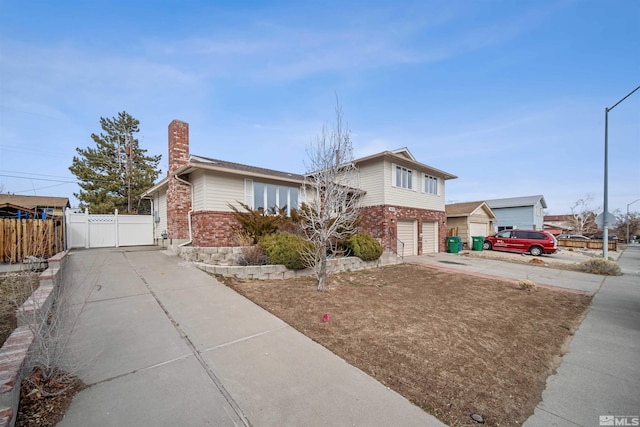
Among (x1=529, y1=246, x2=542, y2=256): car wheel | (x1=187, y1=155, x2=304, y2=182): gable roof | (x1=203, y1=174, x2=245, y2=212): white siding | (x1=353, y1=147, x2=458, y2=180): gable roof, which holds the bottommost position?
(x1=529, y1=246, x2=542, y2=256): car wheel

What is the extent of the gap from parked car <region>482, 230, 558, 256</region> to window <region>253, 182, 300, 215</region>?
1605 cm

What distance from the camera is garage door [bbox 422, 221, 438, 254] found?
16.4 meters

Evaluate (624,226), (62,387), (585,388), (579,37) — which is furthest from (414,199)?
(624,226)

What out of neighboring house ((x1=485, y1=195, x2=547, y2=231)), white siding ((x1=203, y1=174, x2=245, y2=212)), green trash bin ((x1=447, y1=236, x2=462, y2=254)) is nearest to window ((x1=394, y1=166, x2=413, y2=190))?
green trash bin ((x1=447, y1=236, x2=462, y2=254))

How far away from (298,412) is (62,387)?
2.43 meters

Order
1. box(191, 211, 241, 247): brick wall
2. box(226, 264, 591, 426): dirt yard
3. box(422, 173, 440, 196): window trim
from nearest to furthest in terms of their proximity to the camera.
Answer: box(226, 264, 591, 426): dirt yard < box(191, 211, 241, 247): brick wall < box(422, 173, 440, 196): window trim

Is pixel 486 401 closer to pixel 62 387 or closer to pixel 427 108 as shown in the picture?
pixel 62 387

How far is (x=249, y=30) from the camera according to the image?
8852 millimetres

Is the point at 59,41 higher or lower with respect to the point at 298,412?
Result: higher

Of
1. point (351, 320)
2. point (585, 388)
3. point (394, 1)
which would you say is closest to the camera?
point (585, 388)

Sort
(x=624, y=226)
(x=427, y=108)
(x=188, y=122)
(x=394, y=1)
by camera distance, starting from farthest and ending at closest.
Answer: (x=624, y=226), (x=427, y=108), (x=188, y=122), (x=394, y=1)

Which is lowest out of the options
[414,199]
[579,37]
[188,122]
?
[414,199]

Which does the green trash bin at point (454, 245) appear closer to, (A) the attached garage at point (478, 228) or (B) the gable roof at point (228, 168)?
(A) the attached garage at point (478, 228)

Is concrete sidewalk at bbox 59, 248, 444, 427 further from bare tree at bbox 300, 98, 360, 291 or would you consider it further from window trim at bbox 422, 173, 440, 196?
window trim at bbox 422, 173, 440, 196
